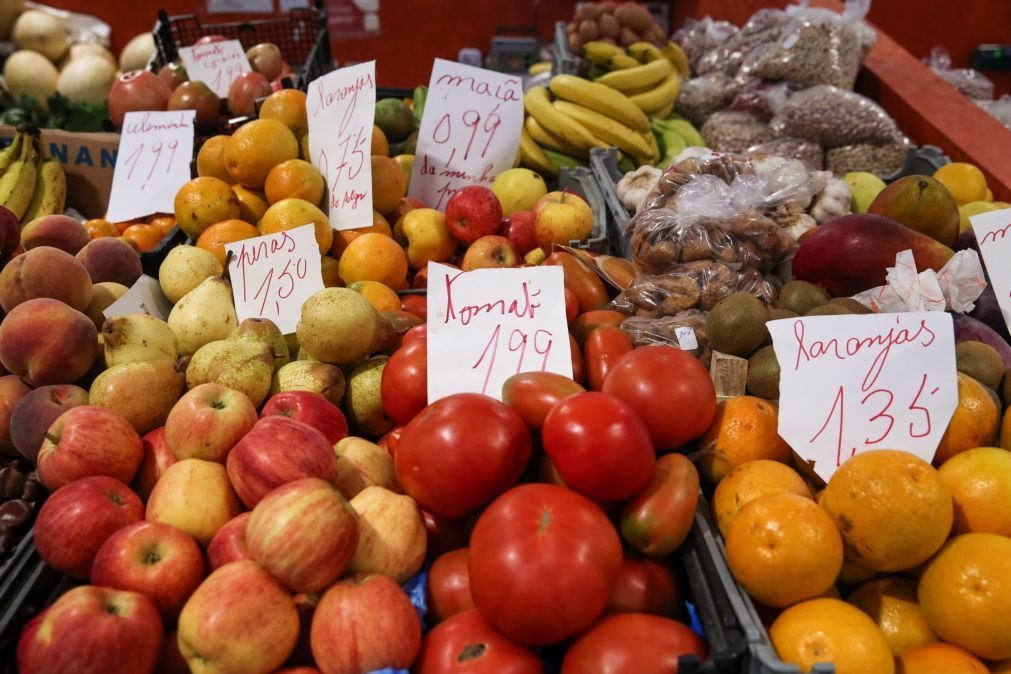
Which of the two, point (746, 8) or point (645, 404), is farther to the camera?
point (746, 8)

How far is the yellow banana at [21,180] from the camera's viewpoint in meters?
2.31

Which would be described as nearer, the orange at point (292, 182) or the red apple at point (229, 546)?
the red apple at point (229, 546)

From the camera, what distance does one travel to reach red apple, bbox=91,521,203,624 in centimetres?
100

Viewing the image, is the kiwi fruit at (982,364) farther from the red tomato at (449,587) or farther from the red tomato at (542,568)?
the red tomato at (449,587)

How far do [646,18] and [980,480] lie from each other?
2.98m

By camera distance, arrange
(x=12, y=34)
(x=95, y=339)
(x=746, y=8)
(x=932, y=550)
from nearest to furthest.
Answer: (x=932, y=550) < (x=95, y=339) < (x=746, y=8) < (x=12, y=34)

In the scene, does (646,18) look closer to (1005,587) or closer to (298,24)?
(298,24)

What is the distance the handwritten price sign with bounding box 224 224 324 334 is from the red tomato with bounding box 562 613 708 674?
1.11m

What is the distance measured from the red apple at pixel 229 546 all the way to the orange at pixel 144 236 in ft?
4.75

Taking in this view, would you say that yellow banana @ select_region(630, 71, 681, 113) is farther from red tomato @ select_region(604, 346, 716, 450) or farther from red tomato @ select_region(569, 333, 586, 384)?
red tomato @ select_region(604, 346, 716, 450)

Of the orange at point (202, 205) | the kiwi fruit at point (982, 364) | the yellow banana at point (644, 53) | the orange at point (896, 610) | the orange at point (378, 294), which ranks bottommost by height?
the orange at point (896, 610)

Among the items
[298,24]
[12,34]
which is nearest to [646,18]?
[298,24]

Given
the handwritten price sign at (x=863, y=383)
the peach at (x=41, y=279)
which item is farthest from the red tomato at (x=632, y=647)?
the peach at (x=41, y=279)

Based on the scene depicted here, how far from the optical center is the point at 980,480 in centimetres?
114
